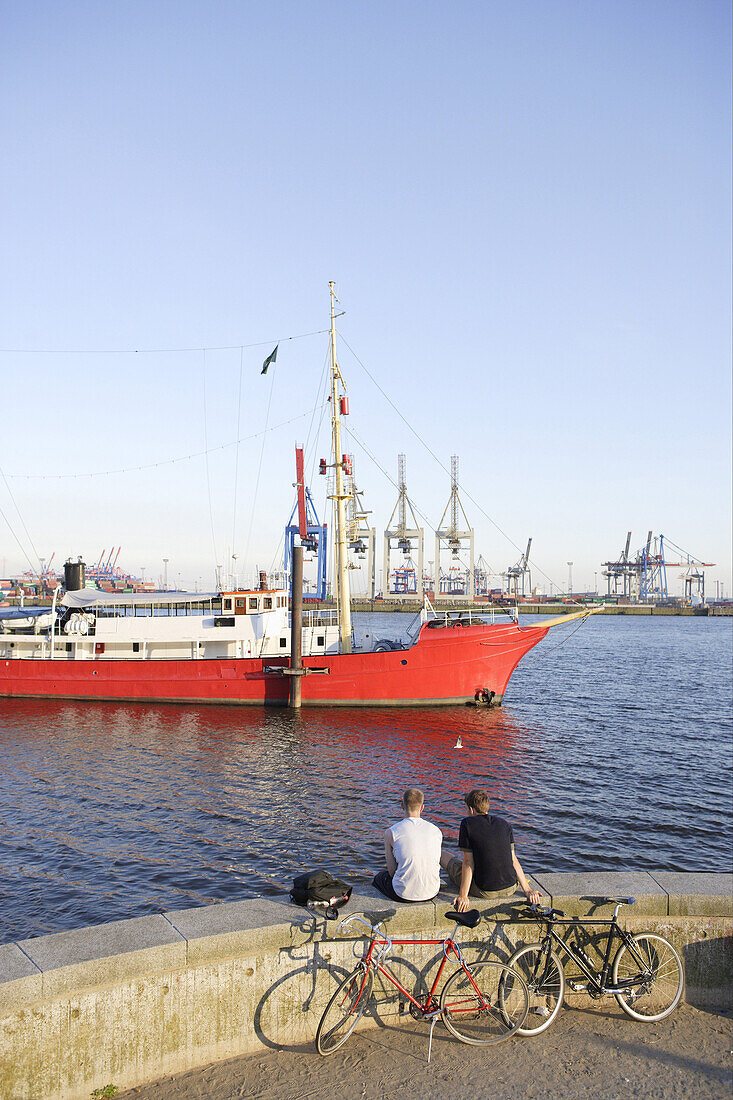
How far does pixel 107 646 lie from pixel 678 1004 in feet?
104

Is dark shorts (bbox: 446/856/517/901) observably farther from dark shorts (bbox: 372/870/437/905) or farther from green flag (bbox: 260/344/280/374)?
green flag (bbox: 260/344/280/374)

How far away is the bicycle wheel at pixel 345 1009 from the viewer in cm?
520

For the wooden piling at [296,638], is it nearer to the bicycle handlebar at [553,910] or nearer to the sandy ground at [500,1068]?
the bicycle handlebar at [553,910]

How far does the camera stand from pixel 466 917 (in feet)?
17.9

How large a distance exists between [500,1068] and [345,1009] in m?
1.12

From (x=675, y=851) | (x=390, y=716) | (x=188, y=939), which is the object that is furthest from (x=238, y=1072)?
(x=390, y=716)

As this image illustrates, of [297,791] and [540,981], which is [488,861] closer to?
[540,981]

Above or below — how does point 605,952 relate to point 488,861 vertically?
below

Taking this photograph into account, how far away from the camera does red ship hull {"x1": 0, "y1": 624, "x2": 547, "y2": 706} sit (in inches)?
1192

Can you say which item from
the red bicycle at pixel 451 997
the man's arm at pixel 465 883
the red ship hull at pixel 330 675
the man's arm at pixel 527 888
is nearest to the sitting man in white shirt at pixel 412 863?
the man's arm at pixel 465 883

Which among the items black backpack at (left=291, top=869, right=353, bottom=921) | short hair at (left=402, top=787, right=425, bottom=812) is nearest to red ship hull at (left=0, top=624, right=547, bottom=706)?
short hair at (left=402, top=787, right=425, bottom=812)

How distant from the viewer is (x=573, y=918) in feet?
18.7

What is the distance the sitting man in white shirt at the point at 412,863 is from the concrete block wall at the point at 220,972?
0.14m

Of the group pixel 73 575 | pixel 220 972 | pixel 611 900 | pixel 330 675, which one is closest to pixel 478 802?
pixel 611 900
